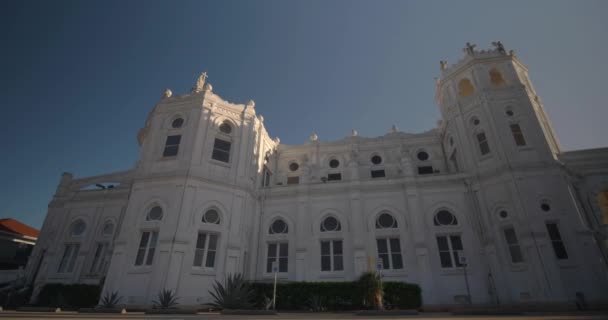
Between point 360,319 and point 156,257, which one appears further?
point 156,257

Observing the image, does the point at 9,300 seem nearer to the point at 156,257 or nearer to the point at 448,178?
the point at 156,257

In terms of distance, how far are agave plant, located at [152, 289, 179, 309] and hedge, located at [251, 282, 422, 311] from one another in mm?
4803

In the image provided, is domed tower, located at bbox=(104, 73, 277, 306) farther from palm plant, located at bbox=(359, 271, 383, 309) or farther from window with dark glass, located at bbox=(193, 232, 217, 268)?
palm plant, located at bbox=(359, 271, 383, 309)

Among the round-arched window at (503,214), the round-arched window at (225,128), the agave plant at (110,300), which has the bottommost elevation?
the agave plant at (110,300)

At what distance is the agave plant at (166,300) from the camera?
54.5 ft

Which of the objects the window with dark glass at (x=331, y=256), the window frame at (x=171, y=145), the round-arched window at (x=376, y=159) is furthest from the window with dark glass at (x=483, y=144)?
the window frame at (x=171, y=145)

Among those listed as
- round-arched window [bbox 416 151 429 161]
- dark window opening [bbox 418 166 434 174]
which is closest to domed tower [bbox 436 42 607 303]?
dark window opening [bbox 418 166 434 174]

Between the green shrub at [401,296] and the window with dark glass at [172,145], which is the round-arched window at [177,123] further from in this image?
the green shrub at [401,296]

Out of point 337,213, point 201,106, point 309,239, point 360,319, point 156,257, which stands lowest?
point 360,319

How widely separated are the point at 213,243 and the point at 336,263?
29.3 feet

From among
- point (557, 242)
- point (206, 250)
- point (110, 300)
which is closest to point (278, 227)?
point (206, 250)

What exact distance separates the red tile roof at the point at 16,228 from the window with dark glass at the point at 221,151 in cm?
2866

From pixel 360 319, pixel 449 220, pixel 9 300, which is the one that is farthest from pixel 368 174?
pixel 9 300

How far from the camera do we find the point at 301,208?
77.4ft
